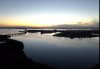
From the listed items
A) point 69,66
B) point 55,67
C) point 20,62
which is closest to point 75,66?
point 69,66

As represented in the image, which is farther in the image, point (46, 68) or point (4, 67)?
point (46, 68)

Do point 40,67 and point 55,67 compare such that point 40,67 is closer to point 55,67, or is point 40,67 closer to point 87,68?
point 55,67

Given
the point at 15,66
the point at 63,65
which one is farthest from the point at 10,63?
the point at 63,65

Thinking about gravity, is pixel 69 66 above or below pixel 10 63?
below

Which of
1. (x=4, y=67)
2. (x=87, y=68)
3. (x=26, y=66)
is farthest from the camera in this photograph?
(x=87, y=68)

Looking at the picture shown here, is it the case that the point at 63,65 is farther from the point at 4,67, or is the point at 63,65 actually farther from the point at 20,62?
the point at 4,67

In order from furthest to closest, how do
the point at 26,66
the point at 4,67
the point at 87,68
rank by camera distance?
the point at 87,68
the point at 26,66
the point at 4,67

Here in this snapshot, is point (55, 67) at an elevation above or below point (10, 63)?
below

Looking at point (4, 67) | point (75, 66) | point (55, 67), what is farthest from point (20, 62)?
point (75, 66)

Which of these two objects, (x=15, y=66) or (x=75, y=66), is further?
(x=75, y=66)
